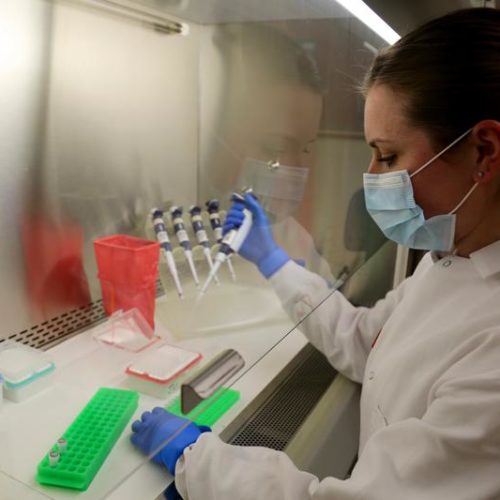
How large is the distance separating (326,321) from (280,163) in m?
0.57

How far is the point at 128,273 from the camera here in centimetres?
119

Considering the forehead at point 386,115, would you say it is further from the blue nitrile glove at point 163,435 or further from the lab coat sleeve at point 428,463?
the blue nitrile glove at point 163,435

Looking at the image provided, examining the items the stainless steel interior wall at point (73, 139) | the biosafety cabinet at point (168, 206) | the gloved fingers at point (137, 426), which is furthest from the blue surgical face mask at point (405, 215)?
the stainless steel interior wall at point (73, 139)

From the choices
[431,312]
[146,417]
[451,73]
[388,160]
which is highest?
[451,73]

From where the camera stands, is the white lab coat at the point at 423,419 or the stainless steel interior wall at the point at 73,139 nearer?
the white lab coat at the point at 423,419

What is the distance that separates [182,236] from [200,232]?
2.6 inches

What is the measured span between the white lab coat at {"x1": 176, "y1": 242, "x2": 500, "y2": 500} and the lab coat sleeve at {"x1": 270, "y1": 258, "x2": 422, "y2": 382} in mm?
193

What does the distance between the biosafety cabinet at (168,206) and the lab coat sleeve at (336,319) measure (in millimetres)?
26

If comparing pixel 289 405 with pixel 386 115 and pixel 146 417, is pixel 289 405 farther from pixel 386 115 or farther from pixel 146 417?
pixel 386 115

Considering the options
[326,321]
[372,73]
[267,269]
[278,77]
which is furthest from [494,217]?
[278,77]

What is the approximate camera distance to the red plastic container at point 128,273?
1.18 m

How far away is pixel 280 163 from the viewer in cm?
160

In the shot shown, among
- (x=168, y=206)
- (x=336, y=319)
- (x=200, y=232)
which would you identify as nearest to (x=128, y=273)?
(x=200, y=232)

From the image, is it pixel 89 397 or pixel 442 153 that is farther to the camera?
pixel 89 397
